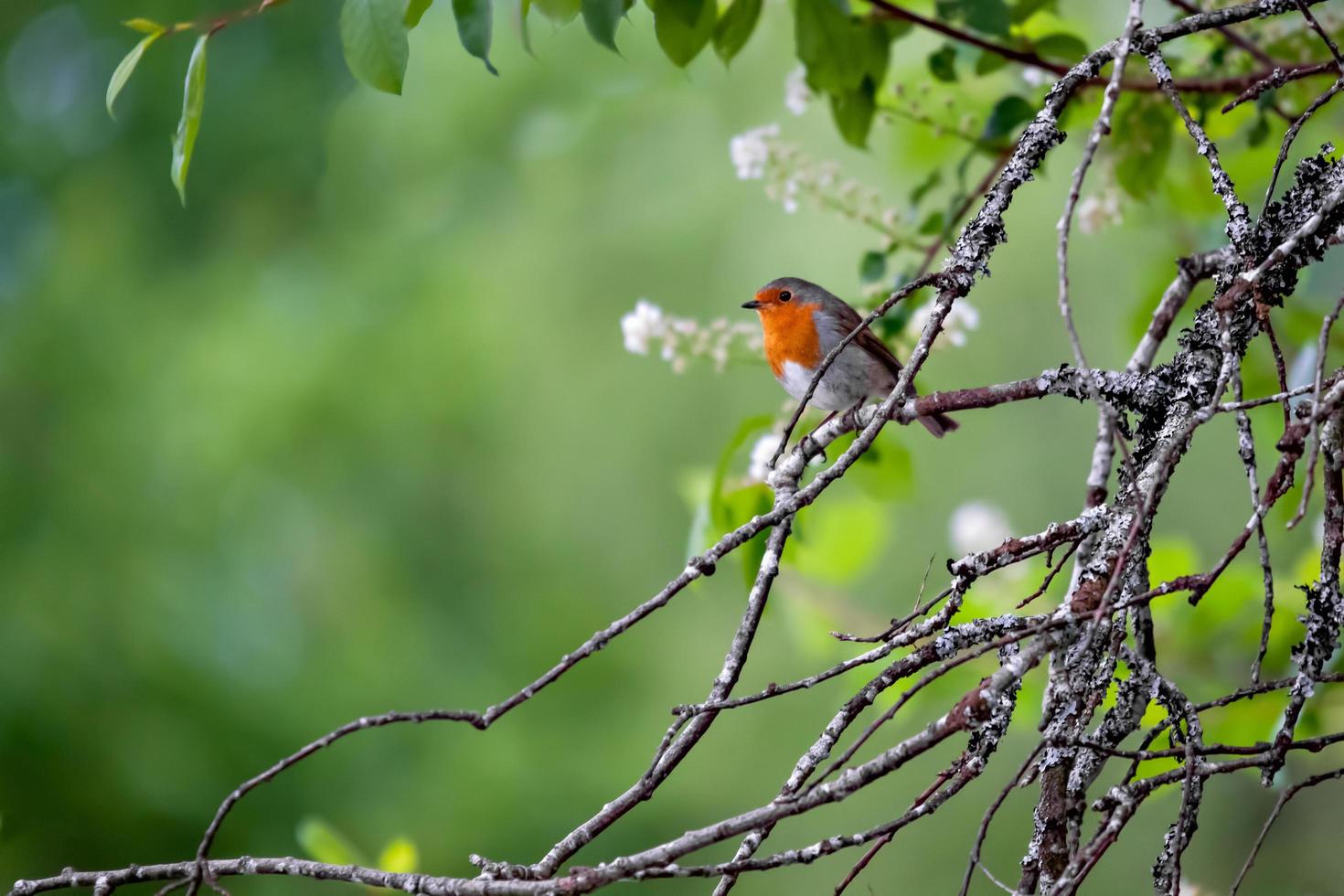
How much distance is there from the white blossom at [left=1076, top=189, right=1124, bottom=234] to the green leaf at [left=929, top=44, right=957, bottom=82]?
1.30ft

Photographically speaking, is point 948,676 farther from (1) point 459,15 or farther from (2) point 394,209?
(2) point 394,209

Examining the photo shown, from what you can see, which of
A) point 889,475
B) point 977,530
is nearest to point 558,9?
point 889,475

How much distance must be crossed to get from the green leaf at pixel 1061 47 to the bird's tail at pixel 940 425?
3.43 ft

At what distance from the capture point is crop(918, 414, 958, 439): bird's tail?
130 inches

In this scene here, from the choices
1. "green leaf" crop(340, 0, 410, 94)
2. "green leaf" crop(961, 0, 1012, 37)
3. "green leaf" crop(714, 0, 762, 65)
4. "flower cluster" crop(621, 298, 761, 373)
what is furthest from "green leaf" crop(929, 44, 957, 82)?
"green leaf" crop(340, 0, 410, 94)

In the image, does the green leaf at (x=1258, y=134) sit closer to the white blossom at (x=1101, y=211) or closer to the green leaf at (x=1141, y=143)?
the green leaf at (x=1141, y=143)

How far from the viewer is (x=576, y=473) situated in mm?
8508

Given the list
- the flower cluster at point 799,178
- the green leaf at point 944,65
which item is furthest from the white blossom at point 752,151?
the green leaf at point 944,65

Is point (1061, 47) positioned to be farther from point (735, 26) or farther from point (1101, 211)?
point (735, 26)

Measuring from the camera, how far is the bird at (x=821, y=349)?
348 cm

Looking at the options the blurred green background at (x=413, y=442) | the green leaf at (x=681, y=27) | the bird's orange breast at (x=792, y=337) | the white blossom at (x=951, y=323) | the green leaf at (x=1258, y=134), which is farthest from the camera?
the blurred green background at (x=413, y=442)

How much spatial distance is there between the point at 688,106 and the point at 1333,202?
A: 258 inches

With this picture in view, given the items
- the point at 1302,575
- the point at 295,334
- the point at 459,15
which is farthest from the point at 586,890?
the point at 295,334

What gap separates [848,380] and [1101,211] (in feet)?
3.31
